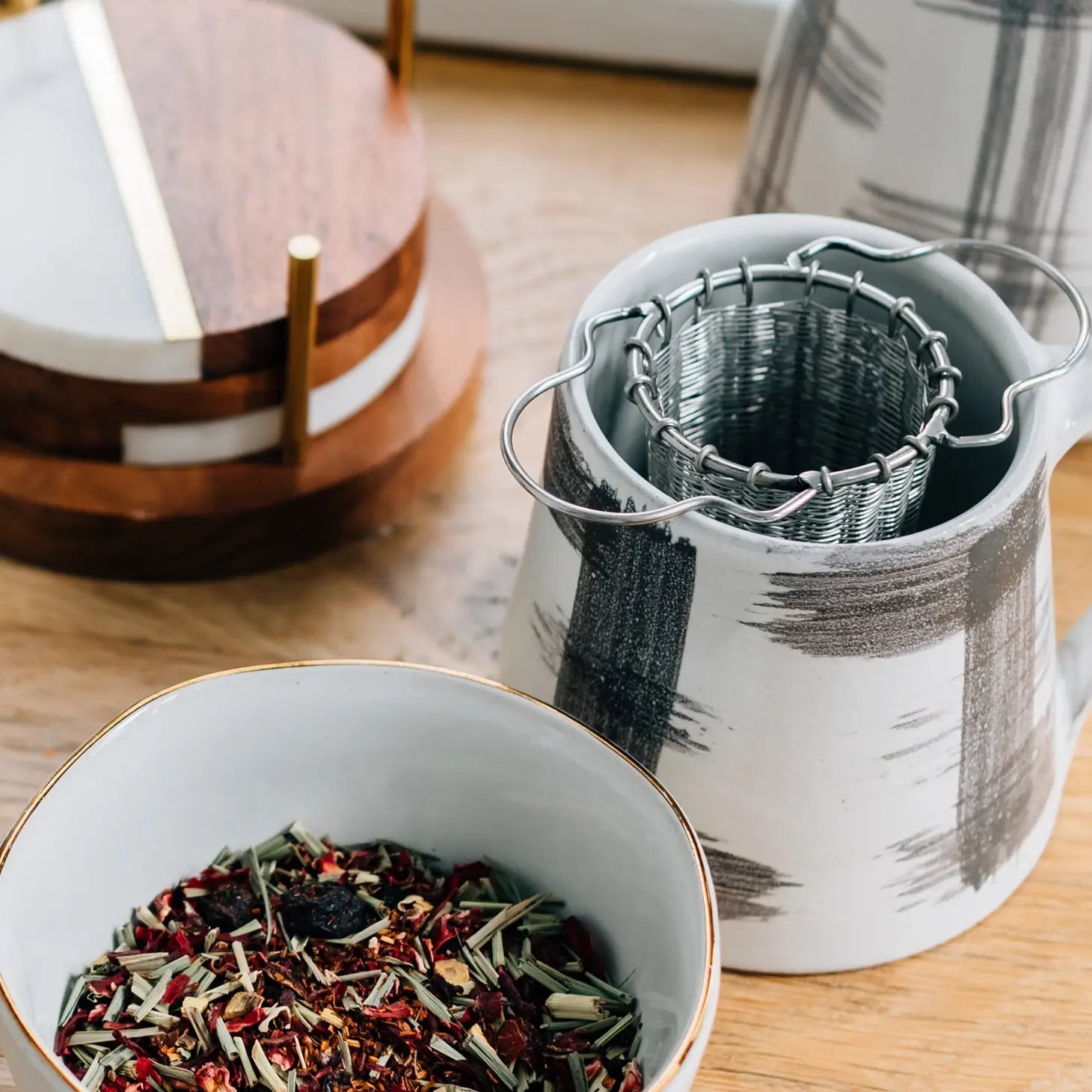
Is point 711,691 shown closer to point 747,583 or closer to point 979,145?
point 747,583

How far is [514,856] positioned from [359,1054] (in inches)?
2.6

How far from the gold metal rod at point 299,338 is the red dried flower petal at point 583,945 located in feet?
0.59

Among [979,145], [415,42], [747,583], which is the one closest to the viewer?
[747,583]

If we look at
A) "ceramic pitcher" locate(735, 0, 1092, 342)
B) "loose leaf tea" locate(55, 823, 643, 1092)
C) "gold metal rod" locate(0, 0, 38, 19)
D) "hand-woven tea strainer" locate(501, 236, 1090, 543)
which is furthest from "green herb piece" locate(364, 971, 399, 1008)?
"gold metal rod" locate(0, 0, 38, 19)

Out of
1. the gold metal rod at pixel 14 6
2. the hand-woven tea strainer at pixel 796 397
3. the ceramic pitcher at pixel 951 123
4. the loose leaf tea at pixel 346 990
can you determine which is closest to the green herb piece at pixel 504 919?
the loose leaf tea at pixel 346 990

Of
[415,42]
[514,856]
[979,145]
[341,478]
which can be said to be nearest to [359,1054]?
[514,856]

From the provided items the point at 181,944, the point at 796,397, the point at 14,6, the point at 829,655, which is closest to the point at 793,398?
the point at 796,397

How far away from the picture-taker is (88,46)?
55 cm

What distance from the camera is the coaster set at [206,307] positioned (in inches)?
18.0

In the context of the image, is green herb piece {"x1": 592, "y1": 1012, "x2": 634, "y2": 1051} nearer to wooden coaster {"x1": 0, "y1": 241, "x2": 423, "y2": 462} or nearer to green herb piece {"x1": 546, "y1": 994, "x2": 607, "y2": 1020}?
green herb piece {"x1": 546, "y1": 994, "x2": 607, "y2": 1020}

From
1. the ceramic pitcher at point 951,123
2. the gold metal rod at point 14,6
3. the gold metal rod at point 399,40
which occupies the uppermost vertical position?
the ceramic pitcher at point 951,123

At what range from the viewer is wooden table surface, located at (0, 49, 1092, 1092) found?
399 mm

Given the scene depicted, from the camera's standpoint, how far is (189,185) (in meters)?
0.50

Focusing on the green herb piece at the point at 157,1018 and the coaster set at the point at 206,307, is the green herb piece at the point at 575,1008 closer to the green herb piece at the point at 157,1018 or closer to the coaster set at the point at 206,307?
the green herb piece at the point at 157,1018
